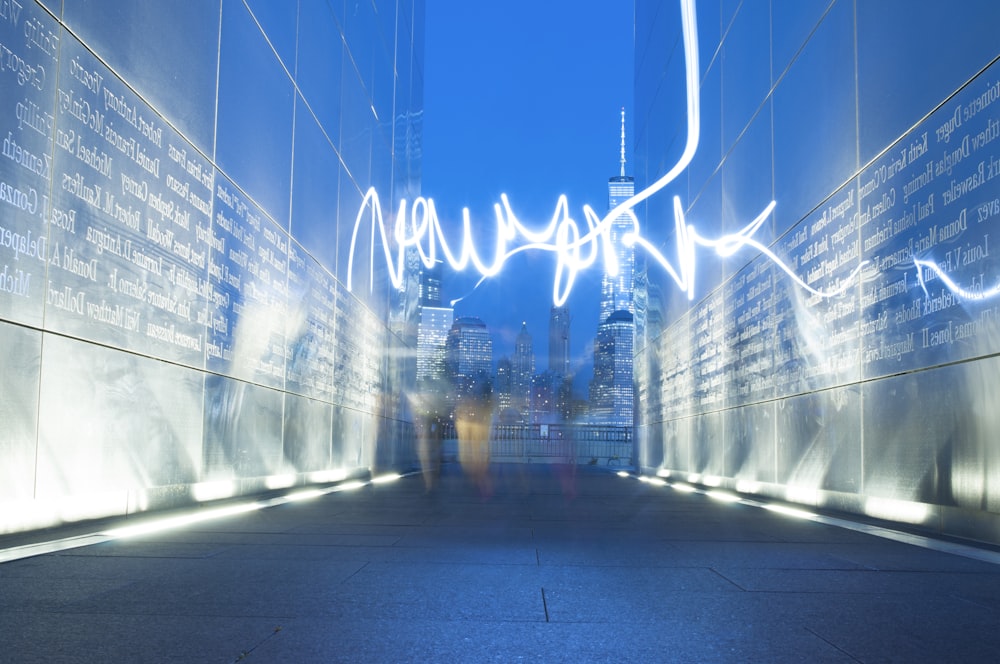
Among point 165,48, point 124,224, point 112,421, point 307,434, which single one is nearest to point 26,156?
point 124,224

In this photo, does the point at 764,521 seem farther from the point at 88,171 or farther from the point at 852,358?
the point at 88,171

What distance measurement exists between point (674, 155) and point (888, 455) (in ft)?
53.3

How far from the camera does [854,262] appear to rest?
11594 mm

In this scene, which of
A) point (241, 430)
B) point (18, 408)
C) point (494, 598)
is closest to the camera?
point (494, 598)

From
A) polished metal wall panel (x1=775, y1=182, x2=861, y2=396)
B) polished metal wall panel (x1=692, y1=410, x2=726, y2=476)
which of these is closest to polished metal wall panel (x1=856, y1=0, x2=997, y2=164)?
polished metal wall panel (x1=775, y1=182, x2=861, y2=396)

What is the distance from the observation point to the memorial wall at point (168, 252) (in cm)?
770

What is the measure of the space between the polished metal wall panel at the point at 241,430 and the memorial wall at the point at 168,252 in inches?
1.9

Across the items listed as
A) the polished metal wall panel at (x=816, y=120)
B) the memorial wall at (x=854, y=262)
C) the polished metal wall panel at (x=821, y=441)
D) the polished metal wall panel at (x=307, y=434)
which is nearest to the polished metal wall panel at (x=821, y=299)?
the memorial wall at (x=854, y=262)

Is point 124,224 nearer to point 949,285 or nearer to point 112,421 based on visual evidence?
point 112,421

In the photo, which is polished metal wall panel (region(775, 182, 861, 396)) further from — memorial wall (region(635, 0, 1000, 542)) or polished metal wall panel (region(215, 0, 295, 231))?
polished metal wall panel (region(215, 0, 295, 231))

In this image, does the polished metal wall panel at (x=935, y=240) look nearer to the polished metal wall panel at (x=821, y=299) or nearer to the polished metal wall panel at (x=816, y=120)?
the polished metal wall panel at (x=821, y=299)

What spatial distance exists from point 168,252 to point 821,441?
8640mm

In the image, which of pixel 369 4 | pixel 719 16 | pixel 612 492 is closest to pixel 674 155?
pixel 719 16

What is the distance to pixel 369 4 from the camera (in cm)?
2356
